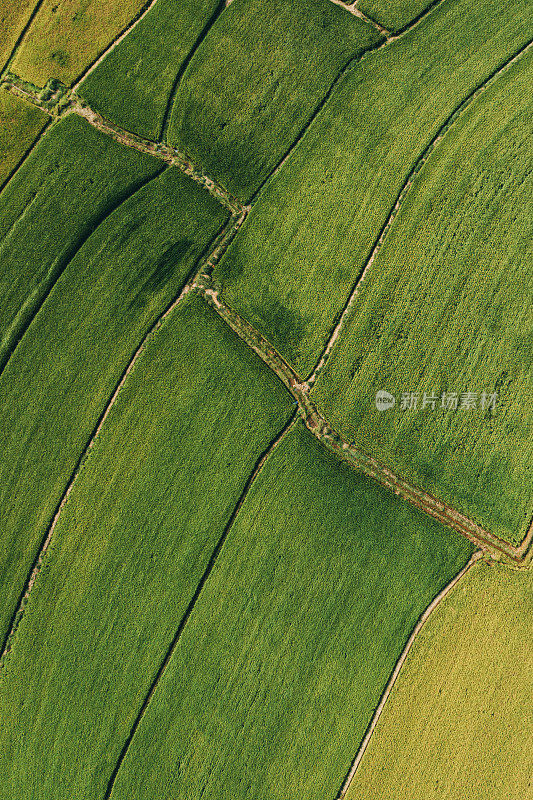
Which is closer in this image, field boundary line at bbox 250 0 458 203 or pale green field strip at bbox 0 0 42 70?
field boundary line at bbox 250 0 458 203

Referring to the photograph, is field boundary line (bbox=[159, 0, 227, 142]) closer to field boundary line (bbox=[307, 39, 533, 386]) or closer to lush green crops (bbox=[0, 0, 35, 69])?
lush green crops (bbox=[0, 0, 35, 69])

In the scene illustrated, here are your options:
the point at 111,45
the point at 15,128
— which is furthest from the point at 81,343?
the point at 111,45

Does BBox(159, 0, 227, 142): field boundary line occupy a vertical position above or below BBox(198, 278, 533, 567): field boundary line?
above

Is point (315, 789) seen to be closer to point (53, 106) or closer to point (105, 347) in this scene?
point (105, 347)

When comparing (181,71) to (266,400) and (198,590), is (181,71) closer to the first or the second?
(266,400)

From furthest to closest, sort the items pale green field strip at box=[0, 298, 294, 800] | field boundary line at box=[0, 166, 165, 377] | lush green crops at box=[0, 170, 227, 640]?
field boundary line at box=[0, 166, 165, 377]
lush green crops at box=[0, 170, 227, 640]
pale green field strip at box=[0, 298, 294, 800]

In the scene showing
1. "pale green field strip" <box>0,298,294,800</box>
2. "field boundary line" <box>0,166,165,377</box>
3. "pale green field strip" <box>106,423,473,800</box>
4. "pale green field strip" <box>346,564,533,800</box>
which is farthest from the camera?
"field boundary line" <box>0,166,165,377</box>

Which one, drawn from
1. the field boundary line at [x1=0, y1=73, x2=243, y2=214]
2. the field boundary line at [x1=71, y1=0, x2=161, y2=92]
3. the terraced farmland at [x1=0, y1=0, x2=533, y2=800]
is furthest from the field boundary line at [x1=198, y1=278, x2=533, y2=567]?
the field boundary line at [x1=71, y1=0, x2=161, y2=92]

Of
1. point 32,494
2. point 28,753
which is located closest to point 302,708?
point 28,753
